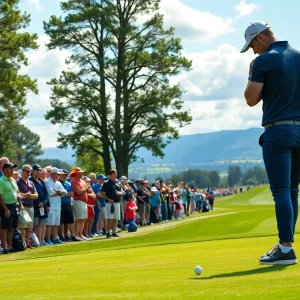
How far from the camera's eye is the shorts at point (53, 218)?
69.1 feet

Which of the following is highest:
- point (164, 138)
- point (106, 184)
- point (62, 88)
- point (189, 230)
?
point (62, 88)

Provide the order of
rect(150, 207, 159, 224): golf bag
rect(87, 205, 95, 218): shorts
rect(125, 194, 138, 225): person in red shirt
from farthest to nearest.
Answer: rect(150, 207, 159, 224): golf bag → rect(125, 194, 138, 225): person in red shirt → rect(87, 205, 95, 218): shorts

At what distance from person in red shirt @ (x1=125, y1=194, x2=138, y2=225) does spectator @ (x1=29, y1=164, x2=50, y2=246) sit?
23.4 ft

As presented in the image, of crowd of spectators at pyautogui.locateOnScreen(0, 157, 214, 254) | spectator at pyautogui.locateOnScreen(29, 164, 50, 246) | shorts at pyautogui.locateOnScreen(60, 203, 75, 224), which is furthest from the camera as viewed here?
shorts at pyautogui.locateOnScreen(60, 203, 75, 224)

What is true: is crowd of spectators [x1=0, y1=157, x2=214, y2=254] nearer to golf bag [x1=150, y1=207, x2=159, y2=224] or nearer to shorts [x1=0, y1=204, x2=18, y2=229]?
shorts [x1=0, y1=204, x2=18, y2=229]

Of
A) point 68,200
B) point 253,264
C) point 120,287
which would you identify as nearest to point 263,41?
point 253,264

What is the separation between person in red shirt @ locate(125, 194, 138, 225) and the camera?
27.5 m

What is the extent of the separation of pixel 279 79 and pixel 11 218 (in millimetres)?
11616

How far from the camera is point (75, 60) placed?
5288cm

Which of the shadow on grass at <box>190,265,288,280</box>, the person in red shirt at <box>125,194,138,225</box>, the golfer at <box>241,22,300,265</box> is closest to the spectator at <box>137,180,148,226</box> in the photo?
the person in red shirt at <box>125,194,138,225</box>

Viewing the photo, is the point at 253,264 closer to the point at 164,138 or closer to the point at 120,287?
the point at 120,287

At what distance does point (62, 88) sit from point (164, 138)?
8.73 meters

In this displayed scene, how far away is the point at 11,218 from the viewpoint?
58.3 ft

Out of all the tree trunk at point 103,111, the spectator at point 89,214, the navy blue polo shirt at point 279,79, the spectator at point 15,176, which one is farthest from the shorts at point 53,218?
the tree trunk at point 103,111
